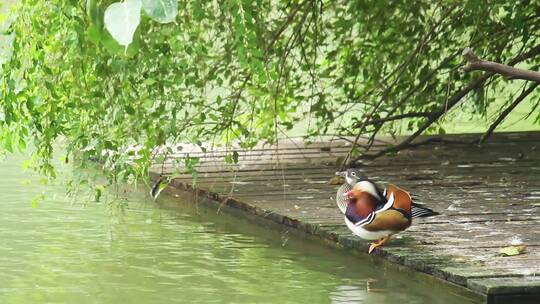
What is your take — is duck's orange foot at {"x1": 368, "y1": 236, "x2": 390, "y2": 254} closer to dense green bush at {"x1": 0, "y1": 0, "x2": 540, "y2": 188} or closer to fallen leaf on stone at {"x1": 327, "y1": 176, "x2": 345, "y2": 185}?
dense green bush at {"x1": 0, "y1": 0, "x2": 540, "y2": 188}

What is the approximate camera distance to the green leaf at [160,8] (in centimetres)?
235

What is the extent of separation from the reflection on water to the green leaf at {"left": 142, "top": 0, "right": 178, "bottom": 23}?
10.9 feet

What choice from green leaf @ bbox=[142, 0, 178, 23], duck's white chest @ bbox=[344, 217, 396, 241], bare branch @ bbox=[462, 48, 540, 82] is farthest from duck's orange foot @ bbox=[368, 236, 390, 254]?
green leaf @ bbox=[142, 0, 178, 23]

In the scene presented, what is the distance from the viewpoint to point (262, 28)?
24.7ft

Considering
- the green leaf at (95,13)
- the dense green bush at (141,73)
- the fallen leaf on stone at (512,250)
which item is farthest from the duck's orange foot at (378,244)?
the green leaf at (95,13)

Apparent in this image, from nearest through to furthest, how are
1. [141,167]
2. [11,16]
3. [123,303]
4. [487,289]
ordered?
[487,289]
[123,303]
[11,16]
[141,167]

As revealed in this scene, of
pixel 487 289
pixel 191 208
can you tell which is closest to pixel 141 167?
pixel 191 208

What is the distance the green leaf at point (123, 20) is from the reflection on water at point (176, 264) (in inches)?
133

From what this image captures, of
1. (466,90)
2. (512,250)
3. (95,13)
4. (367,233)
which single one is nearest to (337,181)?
(466,90)

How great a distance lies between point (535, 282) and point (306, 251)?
195 centimetres

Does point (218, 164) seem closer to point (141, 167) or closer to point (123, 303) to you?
point (141, 167)

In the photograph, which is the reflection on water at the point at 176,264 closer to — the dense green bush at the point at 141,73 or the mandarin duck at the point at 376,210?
the mandarin duck at the point at 376,210

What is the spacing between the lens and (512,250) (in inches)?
231

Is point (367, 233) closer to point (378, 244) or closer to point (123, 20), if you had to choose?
point (378, 244)
